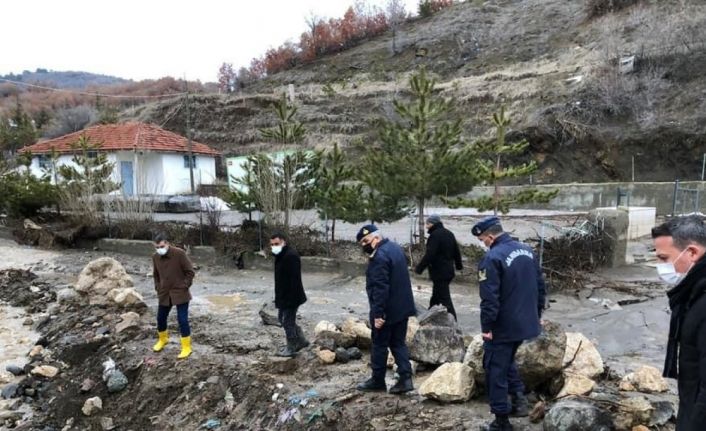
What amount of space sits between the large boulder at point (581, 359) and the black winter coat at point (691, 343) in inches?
110

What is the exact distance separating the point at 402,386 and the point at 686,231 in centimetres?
344

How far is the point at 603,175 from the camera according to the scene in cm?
2569

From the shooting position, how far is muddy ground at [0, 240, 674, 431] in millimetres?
5430

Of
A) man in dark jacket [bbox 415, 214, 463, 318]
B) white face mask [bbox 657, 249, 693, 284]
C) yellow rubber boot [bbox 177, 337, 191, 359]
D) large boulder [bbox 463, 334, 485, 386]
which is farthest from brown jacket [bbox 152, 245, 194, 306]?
white face mask [bbox 657, 249, 693, 284]

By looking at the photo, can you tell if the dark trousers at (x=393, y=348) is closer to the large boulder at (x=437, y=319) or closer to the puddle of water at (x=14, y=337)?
the large boulder at (x=437, y=319)

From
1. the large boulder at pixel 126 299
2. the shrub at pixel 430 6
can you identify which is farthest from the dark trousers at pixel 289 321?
the shrub at pixel 430 6

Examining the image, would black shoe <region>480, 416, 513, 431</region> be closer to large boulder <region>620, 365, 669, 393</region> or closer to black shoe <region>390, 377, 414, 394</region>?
black shoe <region>390, 377, 414, 394</region>

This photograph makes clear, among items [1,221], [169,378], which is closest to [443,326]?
[169,378]

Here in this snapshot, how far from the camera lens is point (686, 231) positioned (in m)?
2.87

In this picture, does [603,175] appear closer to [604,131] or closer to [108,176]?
[604,131]

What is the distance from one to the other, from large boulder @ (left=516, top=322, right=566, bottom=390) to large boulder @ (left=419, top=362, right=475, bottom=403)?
55cm

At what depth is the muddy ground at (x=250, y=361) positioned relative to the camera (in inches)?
214

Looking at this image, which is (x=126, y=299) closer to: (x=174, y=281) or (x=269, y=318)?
(x=269, y=318)

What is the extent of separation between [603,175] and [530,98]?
943cm
